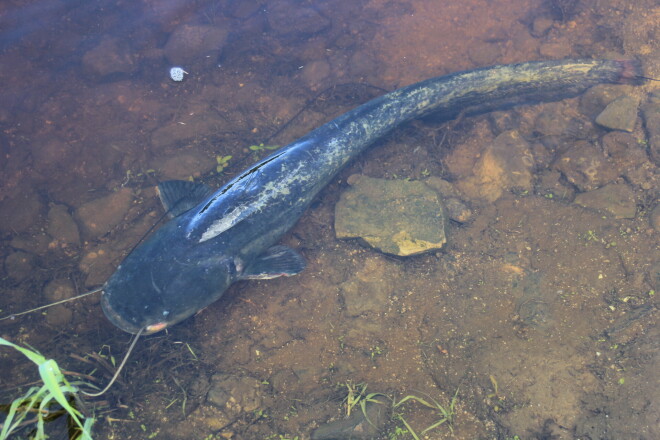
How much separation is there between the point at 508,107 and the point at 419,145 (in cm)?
134

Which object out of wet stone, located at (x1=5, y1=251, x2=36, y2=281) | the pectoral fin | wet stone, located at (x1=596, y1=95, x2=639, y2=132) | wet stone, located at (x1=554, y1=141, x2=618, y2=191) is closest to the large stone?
wet stone, located at (x1=554, y1=141, x2=618, y2=191)

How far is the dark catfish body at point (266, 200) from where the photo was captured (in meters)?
3.64

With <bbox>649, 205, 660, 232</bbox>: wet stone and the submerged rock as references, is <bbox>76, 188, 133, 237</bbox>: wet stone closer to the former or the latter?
the submerged rock

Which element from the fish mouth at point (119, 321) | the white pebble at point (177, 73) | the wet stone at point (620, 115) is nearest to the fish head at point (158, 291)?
the fish mouth at point (119, 321)

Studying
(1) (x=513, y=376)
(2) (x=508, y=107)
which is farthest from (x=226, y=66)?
(1) (x=513, y=376)

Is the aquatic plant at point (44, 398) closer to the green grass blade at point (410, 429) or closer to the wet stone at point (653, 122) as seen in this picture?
the green grass blade at point (410, 429)

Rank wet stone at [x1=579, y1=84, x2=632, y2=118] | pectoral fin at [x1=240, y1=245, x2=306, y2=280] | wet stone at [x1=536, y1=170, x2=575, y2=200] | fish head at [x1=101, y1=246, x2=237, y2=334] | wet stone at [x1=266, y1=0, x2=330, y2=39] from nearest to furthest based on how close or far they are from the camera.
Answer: fish head at [x1=101, y1=246, x2=237, y2=334], pectoral fin at [x1=240, y1=245, x2=306, y2=280], wet stone at [x1=536, y1=170, x2=575, y2=200], wet stone at [x1=579, y1=84, x2=632, y2=118], wet stone at [x1=266, y1=0, x2=330, y2=39]

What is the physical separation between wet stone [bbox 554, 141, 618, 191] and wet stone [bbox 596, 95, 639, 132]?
15.1 inches

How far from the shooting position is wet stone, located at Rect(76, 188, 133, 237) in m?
4.76

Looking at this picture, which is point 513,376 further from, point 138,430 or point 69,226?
point 69,226

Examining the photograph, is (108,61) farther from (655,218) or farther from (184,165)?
(655,218)

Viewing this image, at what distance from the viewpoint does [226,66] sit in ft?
20.1

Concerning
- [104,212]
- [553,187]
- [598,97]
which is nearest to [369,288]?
[553,187]

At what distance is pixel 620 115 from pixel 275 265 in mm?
4526
